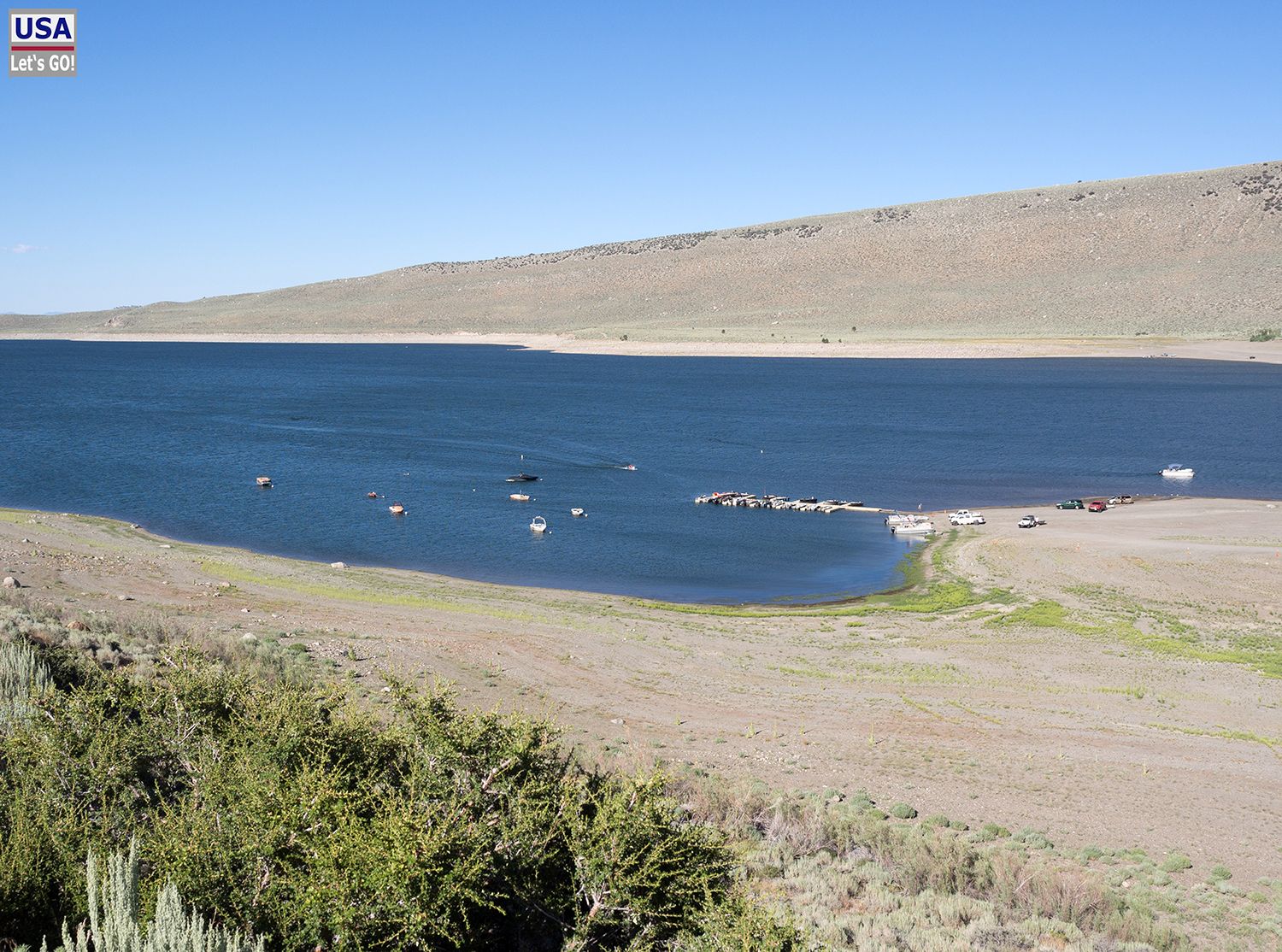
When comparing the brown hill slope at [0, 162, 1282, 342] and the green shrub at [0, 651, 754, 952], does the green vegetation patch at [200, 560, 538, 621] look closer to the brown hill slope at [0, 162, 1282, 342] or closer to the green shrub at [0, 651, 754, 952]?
the green shrub at [0, 651, 754, 952]

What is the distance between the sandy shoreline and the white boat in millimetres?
5199

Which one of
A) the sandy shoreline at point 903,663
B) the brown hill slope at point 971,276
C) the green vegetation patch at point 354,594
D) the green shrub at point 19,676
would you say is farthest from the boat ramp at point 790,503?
the brown hill slope at point 971,276

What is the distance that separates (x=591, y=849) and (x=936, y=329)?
475 ft

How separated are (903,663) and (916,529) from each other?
857 inches

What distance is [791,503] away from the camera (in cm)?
5316

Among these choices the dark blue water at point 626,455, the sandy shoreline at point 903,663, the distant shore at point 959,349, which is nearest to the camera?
the sandy shoreline at point 903,663

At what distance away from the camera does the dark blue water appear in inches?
1735

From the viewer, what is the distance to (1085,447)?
7050cm

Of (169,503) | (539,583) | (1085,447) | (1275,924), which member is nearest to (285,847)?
(1275,924)

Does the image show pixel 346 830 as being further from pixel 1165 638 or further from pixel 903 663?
pixel 1165 638

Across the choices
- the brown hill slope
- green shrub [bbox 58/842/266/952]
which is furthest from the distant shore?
green shrub [bbox 58/842/266/952]

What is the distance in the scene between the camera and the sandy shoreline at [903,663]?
1773 cm

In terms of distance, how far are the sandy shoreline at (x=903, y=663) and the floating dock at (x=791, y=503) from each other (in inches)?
458

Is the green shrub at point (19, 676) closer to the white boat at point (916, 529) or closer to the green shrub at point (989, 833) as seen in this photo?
the green shrub at point (989, 833)
